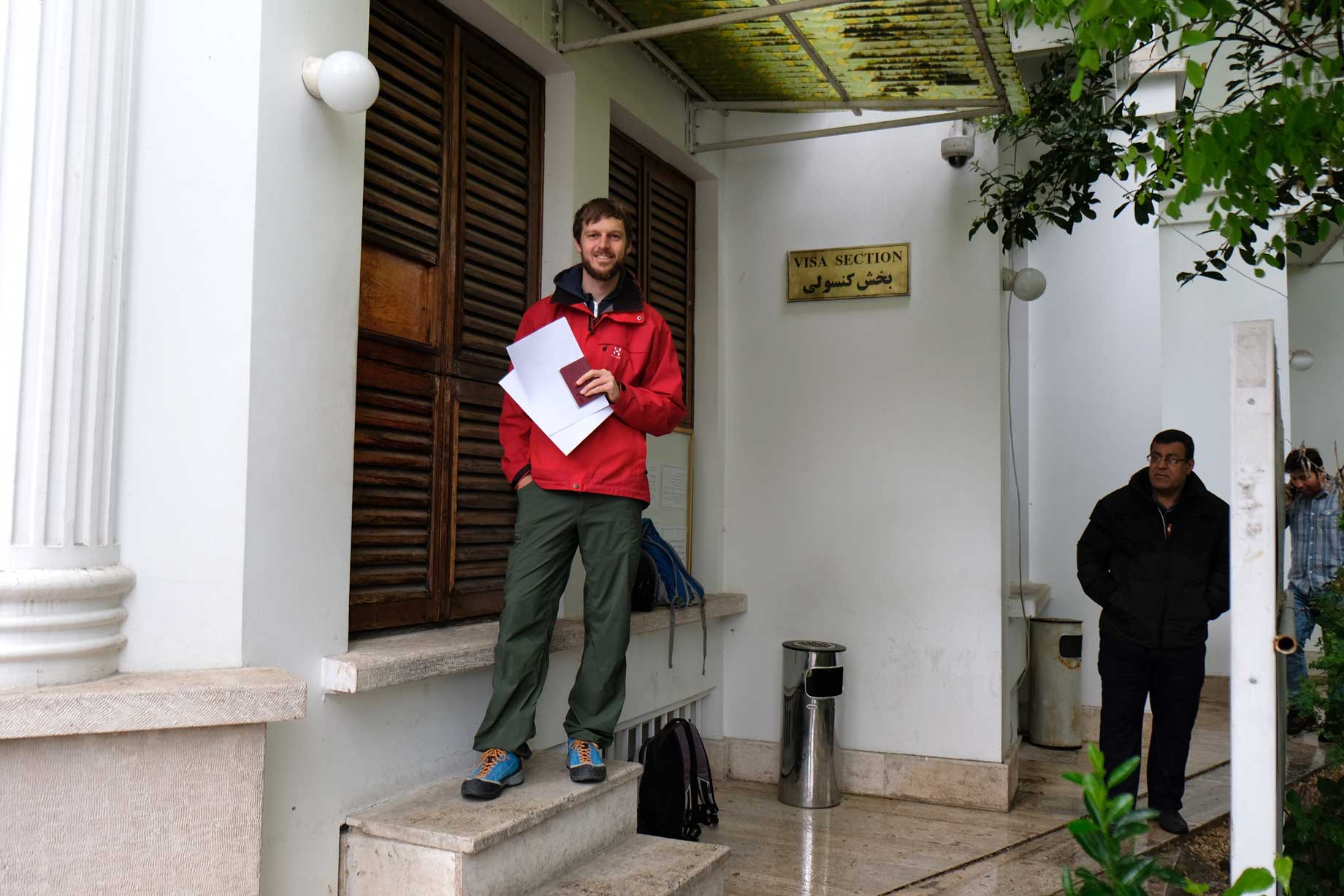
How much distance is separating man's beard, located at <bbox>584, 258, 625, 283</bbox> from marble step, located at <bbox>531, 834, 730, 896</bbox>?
1909mm

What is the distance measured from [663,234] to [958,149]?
157 centimetres

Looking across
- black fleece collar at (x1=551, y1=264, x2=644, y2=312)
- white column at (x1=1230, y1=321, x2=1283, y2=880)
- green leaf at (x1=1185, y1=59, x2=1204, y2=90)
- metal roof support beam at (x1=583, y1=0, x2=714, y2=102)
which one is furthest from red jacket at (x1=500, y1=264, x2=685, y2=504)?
white column at (x1=1230, y1=321, x2=1283, y2=880)

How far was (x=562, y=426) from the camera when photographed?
3.36 metres

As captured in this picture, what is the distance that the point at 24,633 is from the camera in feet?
7.79

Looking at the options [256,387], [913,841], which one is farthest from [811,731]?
[256,387]

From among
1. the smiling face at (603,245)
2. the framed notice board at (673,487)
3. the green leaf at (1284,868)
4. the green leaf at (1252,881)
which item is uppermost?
the smiling face at (603,245)

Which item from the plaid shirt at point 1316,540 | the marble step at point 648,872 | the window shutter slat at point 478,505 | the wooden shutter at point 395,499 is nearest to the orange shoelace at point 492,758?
the marble step at point 648,872

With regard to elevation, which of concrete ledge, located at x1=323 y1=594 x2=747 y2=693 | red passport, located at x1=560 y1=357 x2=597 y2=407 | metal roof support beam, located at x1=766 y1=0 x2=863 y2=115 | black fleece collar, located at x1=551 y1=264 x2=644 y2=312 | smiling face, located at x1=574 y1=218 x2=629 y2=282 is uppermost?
metal roof support beam, located at x1=766 y1=0 x2=863 y2=115

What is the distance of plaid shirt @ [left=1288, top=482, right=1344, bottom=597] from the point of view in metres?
6.34

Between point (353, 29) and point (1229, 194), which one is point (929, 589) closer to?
point (1229, 194)

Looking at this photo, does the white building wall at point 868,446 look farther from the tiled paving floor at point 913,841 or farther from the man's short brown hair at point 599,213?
the man's short brown hair at point 599,213

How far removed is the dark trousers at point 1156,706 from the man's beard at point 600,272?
2911 millimetres

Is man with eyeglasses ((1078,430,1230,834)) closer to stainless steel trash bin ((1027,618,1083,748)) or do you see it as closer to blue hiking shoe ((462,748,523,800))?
stainless steel trash bin ((1027,618,1083,748))

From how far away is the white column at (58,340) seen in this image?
2.39 m
